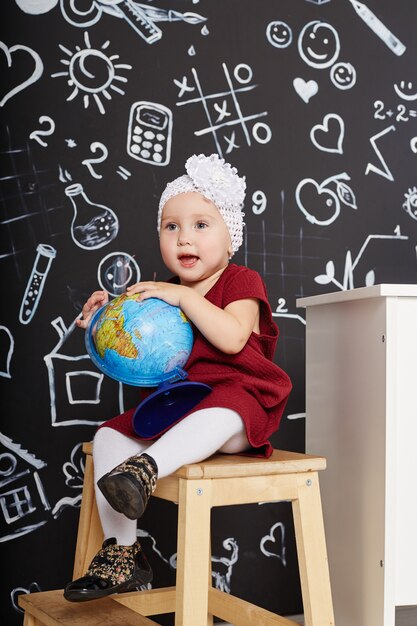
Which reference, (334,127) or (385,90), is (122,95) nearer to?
(334,127)

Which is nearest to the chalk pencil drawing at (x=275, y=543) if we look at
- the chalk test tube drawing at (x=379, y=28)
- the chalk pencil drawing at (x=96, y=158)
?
the chalk pencil drawing at (x=96, y=158)

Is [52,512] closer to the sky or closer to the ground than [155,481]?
closer to the ground

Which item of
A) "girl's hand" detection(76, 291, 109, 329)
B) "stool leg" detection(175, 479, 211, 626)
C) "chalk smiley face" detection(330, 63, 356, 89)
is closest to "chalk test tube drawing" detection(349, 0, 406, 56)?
"chalk smiley face" detection(330, 63, 356, 89)

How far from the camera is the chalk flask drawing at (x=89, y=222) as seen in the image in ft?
6.72

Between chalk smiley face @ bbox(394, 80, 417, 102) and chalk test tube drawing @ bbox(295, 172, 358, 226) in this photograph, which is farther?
chalk smiley face @ bbox(394, 80, 417, 102)

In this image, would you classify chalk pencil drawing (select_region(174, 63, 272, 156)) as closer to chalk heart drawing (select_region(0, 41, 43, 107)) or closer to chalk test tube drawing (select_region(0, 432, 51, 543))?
chalk heart drawing (select_region(0, 41, 43, 107))

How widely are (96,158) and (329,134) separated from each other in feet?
2.12

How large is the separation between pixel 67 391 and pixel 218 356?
0.64m

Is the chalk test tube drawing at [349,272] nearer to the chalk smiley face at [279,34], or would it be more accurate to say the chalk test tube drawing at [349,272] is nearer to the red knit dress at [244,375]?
the chalk smiley face at [279,34]

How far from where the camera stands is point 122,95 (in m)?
2.10

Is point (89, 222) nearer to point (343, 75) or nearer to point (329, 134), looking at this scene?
point (329, 134)

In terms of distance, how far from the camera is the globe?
1.39 m

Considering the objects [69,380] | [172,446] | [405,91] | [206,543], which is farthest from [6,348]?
[405,91]

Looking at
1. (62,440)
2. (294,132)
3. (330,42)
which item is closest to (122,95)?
(294,132)
